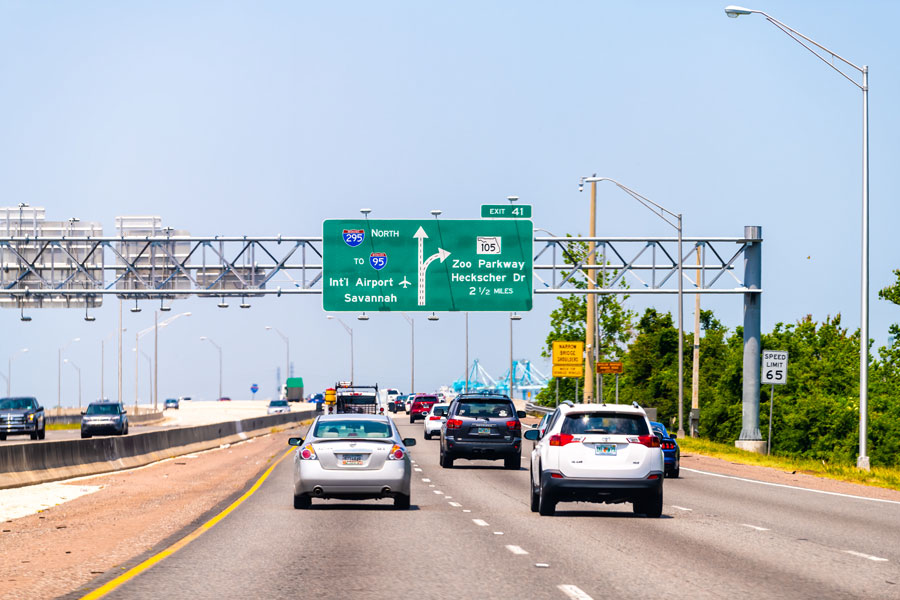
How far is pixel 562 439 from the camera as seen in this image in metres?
20.9

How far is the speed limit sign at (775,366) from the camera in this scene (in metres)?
41.3

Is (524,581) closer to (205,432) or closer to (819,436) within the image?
(205,432)

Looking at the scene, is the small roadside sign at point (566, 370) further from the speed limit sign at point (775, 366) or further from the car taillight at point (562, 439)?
the car taillight at point (562, 439)

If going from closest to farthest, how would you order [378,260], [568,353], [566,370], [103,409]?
[378,260] → [103,409] → [566,370] → [568,353]

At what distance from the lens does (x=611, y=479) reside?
20594 millimetres

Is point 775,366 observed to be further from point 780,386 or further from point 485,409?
point 780,386

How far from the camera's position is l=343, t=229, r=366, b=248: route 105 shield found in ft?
169

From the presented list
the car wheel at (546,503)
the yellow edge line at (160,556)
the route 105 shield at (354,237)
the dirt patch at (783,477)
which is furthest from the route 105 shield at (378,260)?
the car wheel at (546,503)

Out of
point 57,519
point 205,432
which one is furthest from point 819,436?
point 57,519

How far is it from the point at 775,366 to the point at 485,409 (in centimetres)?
1053

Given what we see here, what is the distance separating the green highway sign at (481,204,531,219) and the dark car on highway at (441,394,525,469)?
1668 cm

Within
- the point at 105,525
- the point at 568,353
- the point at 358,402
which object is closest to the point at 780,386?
the point at 568,353

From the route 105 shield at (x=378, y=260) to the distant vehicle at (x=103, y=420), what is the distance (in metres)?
18.3

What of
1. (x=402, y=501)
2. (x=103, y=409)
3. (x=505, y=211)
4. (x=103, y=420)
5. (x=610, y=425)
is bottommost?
(x=103, y=420)
